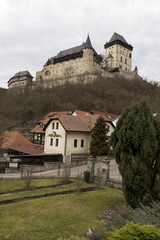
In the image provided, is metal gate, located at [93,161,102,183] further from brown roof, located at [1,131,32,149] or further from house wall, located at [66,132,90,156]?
brown roof, located at [1,131,32,149]

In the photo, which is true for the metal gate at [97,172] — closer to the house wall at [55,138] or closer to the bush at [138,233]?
the house wall at [55,138]

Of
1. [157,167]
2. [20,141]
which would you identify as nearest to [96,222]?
[157,167]

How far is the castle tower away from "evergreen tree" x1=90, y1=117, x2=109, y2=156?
249ft

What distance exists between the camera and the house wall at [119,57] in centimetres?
9481

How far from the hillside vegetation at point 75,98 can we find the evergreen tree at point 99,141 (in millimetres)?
36462

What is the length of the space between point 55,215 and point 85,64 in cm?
7960

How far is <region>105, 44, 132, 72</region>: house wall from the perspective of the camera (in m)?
94.8

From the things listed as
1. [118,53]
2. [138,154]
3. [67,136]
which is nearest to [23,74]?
[118,53]

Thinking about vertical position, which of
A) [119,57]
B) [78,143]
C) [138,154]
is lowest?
[138,154]

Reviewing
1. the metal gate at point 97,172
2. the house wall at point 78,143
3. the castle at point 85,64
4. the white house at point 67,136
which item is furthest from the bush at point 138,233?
the castle at point 85,64

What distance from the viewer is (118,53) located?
311 feet

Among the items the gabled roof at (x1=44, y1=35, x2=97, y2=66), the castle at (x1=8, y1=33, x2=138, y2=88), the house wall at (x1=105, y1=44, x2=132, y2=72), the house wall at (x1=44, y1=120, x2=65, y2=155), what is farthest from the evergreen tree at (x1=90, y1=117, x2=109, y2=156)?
the house wall at (x1=105, y1=44, x2=132, y2=72)

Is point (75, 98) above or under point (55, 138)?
above

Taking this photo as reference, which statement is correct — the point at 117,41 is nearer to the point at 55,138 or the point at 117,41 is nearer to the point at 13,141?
the point at 13,141
